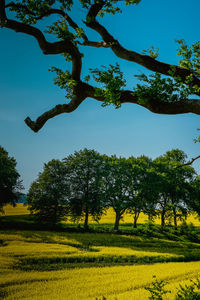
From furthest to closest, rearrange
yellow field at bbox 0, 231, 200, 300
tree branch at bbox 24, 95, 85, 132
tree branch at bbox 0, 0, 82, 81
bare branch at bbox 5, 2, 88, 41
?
yellow field at bbox 0, 231, 200, 300 < bare branch at bbox 5, 2, 88, 41 < tree branch at bbox 24, 95, 85, 132 < tree branch at bbox 0, 0, 82, 81

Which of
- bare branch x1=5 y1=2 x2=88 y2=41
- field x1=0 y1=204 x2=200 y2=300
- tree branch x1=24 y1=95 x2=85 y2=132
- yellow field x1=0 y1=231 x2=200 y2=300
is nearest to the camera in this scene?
tree branch x1=24 y1=95 x2=85 y2=132

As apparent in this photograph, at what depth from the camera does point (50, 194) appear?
157 feet

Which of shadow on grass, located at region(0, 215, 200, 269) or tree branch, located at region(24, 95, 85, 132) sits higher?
tree branch, located at region(24, 95, 85, 132)

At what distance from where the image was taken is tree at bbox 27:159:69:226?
45.7m

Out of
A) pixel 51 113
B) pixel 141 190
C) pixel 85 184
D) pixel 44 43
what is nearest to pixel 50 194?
pixel 85 184

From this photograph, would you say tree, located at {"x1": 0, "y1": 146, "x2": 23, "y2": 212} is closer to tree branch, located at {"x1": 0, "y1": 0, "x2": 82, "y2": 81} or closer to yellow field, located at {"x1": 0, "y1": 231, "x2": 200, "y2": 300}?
yellow field, located at {"x1": 0, "y1": 231, "x2": 200, "y2": 300}

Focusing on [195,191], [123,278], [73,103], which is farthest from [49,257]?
[195,191]

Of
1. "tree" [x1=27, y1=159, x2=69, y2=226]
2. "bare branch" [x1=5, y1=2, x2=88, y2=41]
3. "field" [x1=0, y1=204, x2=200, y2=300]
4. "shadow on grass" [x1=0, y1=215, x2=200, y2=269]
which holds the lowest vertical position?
"shadow on grass" [x1=0, y1=215, x2=200, y2=269]

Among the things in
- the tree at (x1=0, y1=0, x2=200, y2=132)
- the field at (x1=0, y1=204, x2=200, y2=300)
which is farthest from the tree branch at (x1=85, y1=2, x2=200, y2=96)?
the field at (x1=0, y1=204, x2=200, y2=300)

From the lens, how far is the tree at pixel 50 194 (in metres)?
45.7

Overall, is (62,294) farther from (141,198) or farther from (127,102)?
(141,198)

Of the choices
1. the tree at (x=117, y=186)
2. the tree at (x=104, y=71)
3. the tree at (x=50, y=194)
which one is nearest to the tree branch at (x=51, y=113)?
the tree at (x=104, y=71)

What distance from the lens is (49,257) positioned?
20.6 m

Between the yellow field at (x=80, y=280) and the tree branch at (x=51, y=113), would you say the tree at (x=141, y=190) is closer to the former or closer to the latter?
the yellow field at (x=80, y=280)
